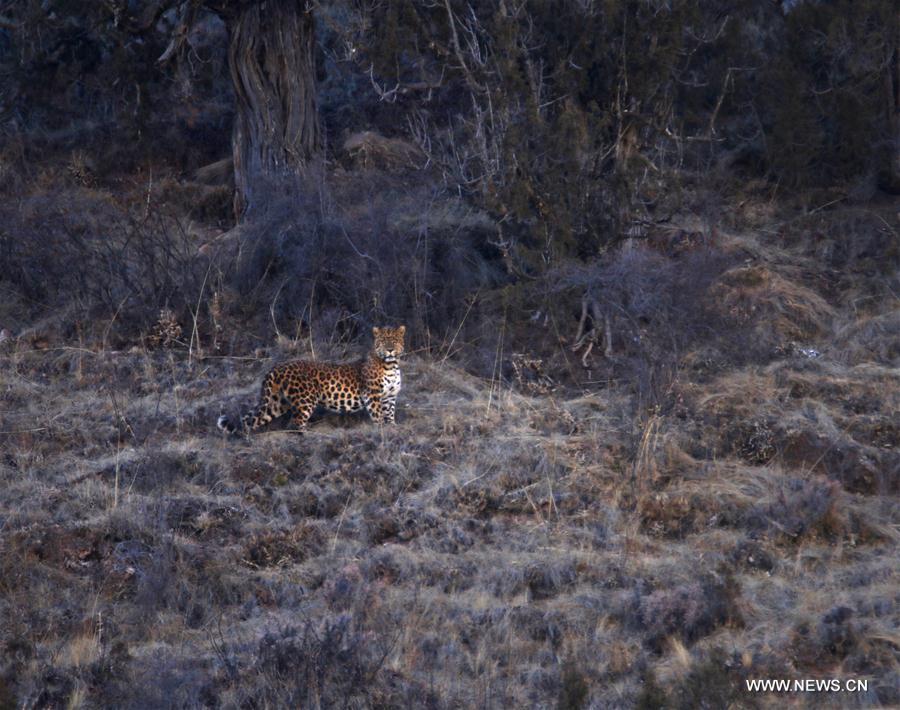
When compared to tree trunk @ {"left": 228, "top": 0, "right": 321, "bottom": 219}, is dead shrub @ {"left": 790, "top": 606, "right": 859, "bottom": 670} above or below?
below

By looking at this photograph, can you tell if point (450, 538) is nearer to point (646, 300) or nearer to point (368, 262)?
point (646, 300)

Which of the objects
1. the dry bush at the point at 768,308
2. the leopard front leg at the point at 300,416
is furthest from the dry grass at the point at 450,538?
the dry bush at the point at 768,308

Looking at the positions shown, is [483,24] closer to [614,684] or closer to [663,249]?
[663,249]

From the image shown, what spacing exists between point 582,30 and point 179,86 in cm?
729

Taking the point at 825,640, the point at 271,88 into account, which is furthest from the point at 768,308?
the point at 271,88

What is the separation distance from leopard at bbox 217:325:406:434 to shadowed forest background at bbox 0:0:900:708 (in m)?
0.23

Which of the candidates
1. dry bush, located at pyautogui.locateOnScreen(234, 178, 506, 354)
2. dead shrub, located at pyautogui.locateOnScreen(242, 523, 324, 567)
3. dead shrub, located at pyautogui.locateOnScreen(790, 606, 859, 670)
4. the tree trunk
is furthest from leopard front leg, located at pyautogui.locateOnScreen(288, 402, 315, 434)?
the tree trunk

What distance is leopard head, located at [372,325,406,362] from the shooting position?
439 inches

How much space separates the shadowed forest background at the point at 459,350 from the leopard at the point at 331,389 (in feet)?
0.74

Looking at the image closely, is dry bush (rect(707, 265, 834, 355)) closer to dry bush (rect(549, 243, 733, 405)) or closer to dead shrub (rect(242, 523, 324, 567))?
dry bush (rect(549, 243, 733, 405))

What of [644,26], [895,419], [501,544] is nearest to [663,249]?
[644,26]

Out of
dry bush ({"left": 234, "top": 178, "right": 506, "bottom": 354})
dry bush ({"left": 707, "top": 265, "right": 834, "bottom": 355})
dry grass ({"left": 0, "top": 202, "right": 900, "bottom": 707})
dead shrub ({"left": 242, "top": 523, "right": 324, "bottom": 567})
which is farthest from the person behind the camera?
dry bush ({"left": 234, "top": 178, "right": 506, "bottom": 354})

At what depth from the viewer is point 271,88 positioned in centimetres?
1644

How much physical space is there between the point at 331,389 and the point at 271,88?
6.74m
